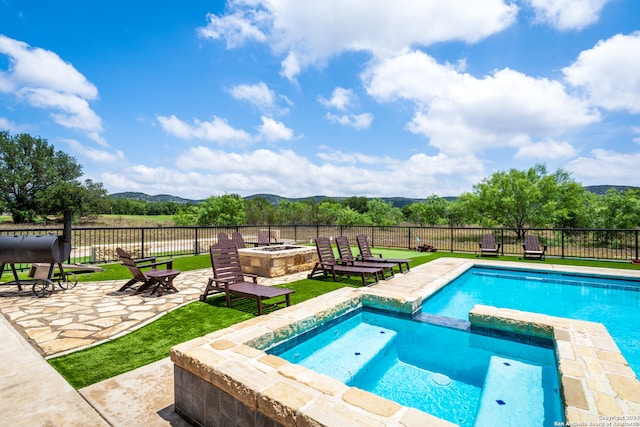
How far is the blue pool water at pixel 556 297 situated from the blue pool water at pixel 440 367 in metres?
1.13

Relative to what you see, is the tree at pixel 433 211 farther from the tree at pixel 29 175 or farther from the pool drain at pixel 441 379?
the tree at pixel 29 175

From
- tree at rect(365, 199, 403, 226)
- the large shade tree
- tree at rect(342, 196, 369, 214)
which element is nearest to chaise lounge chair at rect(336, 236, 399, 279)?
tree at rect(365, 199, 403, 226)

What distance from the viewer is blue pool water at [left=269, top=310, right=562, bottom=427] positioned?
295 cm

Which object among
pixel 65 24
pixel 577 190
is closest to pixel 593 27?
pixel 65 24

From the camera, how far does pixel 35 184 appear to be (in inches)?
1495

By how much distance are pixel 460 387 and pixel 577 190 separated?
27.7m

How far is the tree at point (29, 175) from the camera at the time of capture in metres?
35.6

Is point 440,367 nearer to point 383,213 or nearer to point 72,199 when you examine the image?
point 72,199

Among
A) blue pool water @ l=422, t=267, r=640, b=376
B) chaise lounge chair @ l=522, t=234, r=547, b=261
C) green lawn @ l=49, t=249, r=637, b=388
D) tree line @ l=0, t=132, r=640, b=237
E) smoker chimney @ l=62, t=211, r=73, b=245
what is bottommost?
blue pool water @ l=422, t=267, r=640, b=376

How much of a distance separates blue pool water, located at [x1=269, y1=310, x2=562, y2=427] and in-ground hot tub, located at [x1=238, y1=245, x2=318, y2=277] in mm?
2951

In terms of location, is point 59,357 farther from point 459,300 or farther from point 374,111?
point 374,111

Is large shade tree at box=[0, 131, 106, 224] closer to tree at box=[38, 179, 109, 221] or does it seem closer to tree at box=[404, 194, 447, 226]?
tree at box=[38, 179, 109, 221]

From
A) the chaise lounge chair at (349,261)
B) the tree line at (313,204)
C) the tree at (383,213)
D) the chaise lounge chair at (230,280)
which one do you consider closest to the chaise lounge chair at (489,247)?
the tree line at (313,204)

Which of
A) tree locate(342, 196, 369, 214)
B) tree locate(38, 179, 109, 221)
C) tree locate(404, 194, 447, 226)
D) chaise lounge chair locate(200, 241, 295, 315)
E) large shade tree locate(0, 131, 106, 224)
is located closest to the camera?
chaise lounge chair locate(200, 241, 295, 315)
